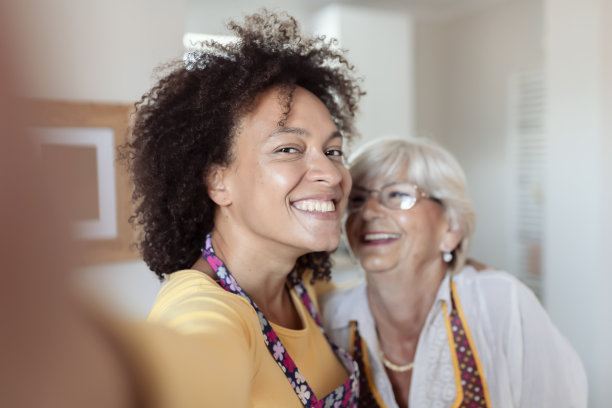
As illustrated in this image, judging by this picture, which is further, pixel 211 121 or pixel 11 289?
pixel 211 121

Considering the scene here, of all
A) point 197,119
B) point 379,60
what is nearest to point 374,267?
point 197,119

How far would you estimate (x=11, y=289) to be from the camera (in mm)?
212

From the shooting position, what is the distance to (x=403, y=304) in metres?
1.69

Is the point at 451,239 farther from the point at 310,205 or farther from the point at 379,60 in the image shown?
the point at 379,60

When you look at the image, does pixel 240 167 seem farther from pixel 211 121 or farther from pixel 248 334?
pixel 248 334

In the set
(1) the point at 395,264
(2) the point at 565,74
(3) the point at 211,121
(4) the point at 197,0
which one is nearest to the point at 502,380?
(1) the point at 395,264

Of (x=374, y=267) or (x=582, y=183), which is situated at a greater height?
(x=582, y=183)

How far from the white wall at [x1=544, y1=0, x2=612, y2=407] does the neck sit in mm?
1226

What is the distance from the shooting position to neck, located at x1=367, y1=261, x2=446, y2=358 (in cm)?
167

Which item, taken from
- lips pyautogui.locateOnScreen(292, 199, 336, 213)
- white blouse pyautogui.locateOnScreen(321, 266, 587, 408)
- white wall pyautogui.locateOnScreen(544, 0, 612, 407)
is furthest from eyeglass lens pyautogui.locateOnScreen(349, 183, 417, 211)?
white wall pyautogui.locateOnScreen(544, 0, 612, 407)

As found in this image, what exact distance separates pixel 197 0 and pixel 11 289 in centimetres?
438

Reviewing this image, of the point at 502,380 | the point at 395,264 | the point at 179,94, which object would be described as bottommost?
the point at 502,380

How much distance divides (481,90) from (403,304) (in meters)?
3.76

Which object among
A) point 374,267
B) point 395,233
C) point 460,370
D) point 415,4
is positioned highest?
point 415,4
